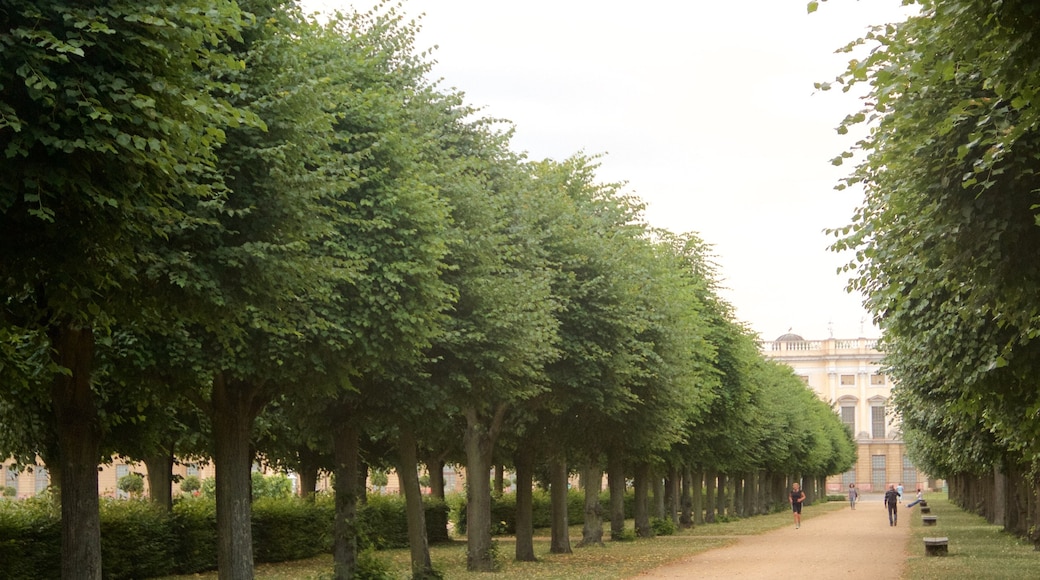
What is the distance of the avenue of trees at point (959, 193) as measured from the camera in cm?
1055

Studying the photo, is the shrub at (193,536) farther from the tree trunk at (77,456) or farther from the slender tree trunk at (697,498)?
the slender tree trunk at (697,498)

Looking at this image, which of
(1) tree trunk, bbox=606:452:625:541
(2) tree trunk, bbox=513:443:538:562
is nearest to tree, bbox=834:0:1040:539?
(2) tree trunk, bbox=513:443:538:562

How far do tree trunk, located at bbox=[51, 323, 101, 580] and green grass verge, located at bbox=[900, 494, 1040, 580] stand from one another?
1644 centimetres

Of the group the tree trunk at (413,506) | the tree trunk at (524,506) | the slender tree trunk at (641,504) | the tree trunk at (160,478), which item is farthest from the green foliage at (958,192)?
the slender tree trunk at (641,504)

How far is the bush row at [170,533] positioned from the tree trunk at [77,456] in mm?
6310

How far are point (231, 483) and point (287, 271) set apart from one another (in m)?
4.97

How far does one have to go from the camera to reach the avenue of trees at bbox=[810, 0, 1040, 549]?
10.5 metres

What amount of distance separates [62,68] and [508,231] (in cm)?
1814

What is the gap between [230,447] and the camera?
19406mm

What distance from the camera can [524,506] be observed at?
→ 33.2 metres

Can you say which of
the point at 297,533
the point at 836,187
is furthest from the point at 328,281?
the point at 297,533

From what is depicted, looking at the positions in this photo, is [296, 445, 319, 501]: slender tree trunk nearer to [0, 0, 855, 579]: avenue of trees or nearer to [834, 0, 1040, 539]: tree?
[0, 0, 855, 579]: avenue of trees

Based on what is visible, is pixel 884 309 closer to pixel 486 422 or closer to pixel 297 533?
pixel 486 422

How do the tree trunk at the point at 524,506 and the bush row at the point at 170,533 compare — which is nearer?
the bush row at the point at 170,533
